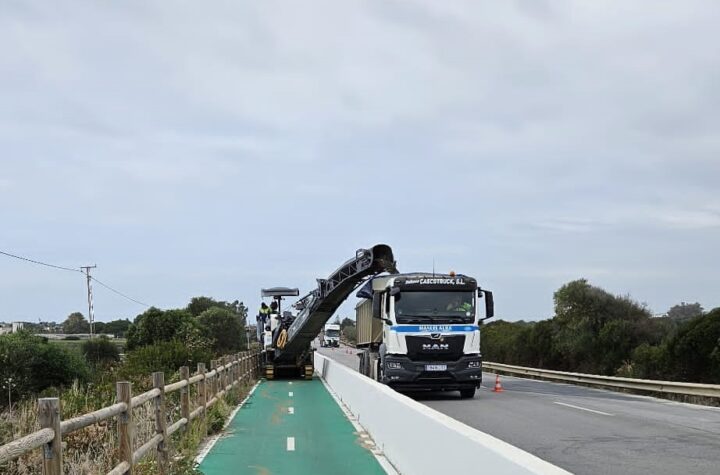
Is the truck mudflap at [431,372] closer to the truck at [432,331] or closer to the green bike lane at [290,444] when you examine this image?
the truck at [432,331]

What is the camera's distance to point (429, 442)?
30.2ft

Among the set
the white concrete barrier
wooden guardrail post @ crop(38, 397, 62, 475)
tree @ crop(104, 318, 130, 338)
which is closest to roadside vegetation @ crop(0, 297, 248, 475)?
wooden guardrail post @ crop(38, 397, 62, 475)

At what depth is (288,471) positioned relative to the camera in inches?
449

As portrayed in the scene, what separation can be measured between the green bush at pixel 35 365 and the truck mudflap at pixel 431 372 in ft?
64.4

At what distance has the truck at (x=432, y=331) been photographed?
22.7 m

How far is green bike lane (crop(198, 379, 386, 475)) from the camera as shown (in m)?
11.7

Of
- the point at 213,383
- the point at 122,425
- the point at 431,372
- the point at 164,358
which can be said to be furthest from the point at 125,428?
the point at 164,358

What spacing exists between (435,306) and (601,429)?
789 cm

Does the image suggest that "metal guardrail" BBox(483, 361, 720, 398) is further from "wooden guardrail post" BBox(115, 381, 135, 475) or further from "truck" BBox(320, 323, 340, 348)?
"truck" BBox(320, 323, 340, 348)

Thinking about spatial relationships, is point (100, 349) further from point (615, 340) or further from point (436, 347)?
point (436, 347)

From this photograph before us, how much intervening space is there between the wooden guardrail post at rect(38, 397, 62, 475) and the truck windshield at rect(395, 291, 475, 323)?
16835 mm

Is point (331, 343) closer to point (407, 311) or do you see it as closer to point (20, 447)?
point (407, 311)

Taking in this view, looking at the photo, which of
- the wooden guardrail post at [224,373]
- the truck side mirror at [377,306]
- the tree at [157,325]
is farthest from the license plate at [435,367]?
the tree at [157,325]

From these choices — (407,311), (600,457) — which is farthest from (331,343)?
(600,457)
